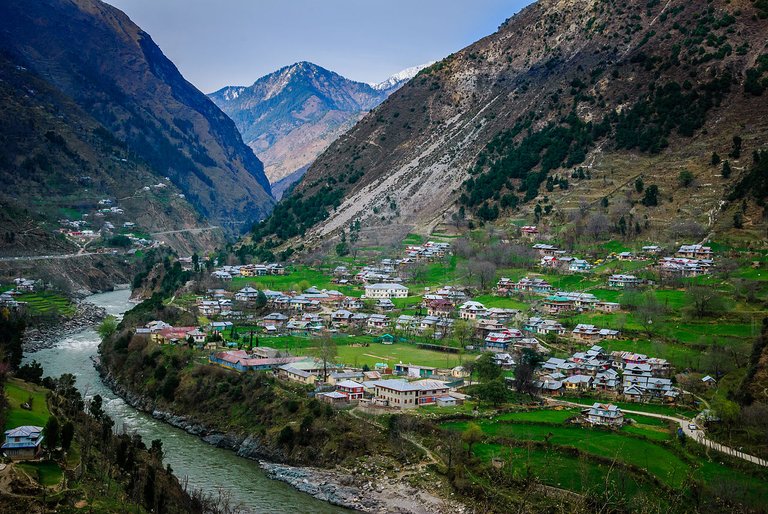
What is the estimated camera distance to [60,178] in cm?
12775

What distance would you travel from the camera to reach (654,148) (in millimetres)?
87500

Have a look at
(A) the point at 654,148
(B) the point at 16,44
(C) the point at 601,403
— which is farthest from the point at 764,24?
(B) the point at 16,44

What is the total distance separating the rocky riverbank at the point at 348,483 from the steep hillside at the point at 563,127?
46.3 metres

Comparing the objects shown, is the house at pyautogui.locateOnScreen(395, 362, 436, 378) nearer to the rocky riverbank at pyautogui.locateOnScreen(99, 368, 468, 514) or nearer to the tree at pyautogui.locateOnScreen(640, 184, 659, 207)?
the rocky riverbank at pyautogui.locateOnScreen(99, 368, 468, 514)

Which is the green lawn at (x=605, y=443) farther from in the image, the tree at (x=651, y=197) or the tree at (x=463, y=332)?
the tree at (x=651, y=197)

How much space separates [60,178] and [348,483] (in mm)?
105496

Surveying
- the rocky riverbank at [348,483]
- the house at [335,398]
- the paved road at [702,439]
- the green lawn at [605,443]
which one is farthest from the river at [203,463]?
the paved road at [702,439]

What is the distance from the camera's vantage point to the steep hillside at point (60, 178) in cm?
10475

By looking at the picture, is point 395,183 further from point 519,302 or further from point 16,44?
point 16,44

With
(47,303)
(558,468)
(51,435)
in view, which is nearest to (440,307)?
(558,468)

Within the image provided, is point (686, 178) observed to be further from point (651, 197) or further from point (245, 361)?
point (245, 361)

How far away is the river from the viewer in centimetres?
3478

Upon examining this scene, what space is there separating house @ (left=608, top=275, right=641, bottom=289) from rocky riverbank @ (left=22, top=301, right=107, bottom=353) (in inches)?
1750

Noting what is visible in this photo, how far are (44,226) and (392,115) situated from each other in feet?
184
